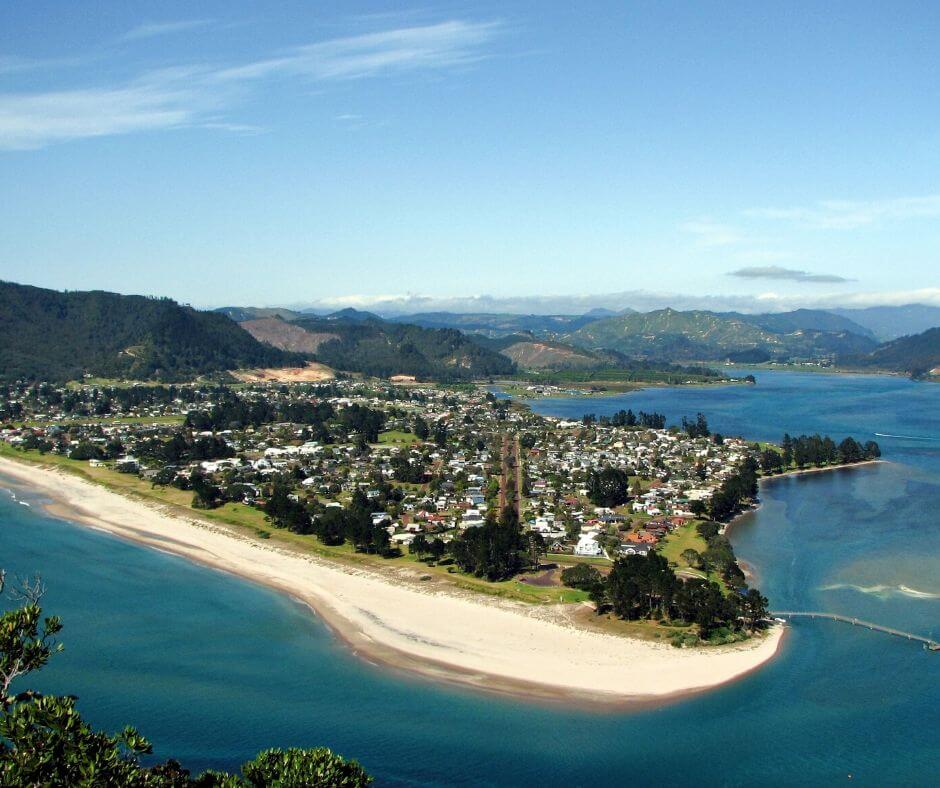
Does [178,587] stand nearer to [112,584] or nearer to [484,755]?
[112,584]

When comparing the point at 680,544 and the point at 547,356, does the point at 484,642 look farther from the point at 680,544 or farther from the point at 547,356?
the point at 547,356

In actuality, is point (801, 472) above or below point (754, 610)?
above

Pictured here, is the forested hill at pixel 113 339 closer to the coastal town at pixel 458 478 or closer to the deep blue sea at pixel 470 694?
the coastal town at pixel 458 478

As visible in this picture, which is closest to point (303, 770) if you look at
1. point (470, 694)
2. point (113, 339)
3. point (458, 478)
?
point (470, 694)

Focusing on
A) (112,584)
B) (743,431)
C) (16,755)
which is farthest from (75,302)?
(16,755)

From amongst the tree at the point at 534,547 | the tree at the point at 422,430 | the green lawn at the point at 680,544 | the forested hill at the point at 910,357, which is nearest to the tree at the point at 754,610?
the green lawn at the point at 680,544

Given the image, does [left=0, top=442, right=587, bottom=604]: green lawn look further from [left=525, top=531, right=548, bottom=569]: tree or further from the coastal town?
[left=525, top=531, right=548, bottom=569]: tree
